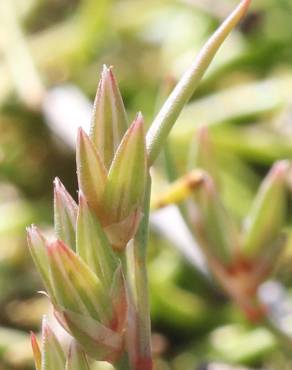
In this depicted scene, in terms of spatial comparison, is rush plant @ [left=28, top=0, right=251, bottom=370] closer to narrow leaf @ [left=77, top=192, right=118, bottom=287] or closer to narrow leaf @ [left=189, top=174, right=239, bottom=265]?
narrow leaf @ [left=77, top=192, right=118, bottom=287]

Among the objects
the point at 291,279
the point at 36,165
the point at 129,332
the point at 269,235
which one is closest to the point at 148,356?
the point at 129,332

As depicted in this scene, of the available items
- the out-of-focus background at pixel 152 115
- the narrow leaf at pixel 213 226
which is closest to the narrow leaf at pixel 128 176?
the narrow leaf at pixel 213 226

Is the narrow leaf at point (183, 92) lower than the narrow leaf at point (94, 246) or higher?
higher

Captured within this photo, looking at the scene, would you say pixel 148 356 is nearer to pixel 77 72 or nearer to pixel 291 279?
pixel 291 279

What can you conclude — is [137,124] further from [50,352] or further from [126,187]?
[50,352]

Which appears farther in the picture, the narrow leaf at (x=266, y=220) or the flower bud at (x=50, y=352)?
the narrow leaf at (x=266, y=220)

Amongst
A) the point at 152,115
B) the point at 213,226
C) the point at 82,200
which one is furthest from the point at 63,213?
the point at 152,115

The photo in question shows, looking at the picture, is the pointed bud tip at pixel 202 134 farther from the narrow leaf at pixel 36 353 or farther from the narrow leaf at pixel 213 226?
the narrow leaf at pixel 36 353
